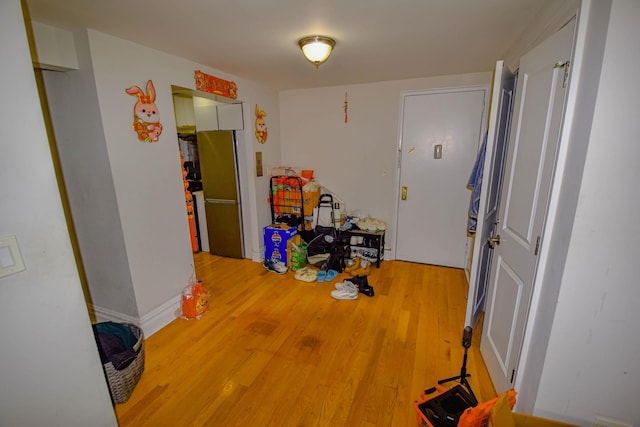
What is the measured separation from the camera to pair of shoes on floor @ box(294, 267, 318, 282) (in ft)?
10.4

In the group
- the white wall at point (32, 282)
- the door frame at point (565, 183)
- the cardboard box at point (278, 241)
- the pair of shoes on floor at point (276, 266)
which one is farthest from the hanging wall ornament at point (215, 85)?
the door frame at point (565, 183)

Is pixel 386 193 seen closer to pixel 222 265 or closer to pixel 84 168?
pixel 222 265

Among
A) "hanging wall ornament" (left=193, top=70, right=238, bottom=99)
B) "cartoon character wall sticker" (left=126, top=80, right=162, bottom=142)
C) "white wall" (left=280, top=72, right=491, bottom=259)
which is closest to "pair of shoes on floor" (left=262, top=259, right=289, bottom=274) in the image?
"white wall" (left=280, top=72, right=491, bottom=259)

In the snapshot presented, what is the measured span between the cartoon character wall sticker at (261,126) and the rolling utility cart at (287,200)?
1.77ft

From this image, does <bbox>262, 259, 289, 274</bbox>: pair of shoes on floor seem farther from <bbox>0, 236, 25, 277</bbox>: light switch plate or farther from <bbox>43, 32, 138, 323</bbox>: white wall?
<bbox>0, 236, 25, 277</bbox>: light switch plate

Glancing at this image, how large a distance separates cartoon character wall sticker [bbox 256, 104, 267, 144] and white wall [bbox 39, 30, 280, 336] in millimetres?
896

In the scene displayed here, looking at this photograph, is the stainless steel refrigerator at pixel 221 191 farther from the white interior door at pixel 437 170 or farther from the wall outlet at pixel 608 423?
the wall outlet at pixel 608 423

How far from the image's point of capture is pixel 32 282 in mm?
947

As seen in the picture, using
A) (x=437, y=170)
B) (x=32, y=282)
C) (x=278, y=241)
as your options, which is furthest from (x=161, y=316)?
(x=437, y=170)

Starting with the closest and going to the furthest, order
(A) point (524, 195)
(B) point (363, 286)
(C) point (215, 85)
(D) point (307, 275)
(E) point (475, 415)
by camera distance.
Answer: (E) point (475, 415), (A) point (524, 195), (C) point (215, 85), (B) point (363, 286), (D) point (307, 275)

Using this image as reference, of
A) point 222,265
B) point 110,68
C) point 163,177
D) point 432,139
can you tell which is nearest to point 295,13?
point 110,68

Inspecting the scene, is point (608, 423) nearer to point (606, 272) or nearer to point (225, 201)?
point (606, 272)

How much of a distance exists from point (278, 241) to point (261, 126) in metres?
1.49

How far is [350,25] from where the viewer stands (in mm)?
1795
